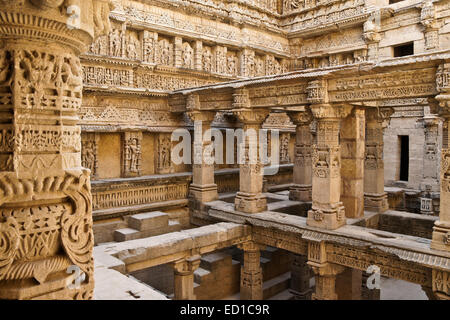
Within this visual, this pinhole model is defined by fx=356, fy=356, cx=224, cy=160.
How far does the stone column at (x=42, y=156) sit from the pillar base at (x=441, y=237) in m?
5.61

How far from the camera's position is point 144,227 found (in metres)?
8.39

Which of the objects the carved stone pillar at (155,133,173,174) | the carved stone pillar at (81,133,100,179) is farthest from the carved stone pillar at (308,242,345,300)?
the carved stone pillar at (81,133,100,179)

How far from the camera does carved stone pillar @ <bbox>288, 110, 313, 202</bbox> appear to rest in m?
10.8

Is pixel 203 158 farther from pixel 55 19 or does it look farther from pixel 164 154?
pixel 55 19

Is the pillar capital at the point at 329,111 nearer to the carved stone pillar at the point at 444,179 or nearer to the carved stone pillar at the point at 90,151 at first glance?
the carved stone pillar at the point at 444,179

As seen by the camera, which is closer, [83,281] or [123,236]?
[83,281]

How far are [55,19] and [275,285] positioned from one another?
A: 364 inches

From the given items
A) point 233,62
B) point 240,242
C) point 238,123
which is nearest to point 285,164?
point 238,123

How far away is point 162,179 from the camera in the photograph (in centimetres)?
1018

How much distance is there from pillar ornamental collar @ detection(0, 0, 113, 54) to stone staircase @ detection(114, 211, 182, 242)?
6123mm

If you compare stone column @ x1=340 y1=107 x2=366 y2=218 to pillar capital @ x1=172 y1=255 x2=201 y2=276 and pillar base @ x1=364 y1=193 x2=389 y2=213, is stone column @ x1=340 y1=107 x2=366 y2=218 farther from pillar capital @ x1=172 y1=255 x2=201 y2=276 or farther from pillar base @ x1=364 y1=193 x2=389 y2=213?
pillar capital @ x1=172 y1=255 x2=201 y2=276

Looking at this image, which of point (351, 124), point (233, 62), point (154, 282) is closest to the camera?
point (351, 124)

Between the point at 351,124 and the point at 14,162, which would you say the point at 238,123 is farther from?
the point at 14,162
